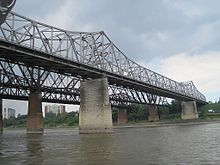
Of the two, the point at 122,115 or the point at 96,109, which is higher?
the point at 122,115

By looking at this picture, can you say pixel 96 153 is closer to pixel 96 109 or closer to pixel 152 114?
pixel 96 109

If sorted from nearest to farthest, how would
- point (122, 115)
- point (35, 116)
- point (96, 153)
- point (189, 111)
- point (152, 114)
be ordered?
point (96, 153) < point (35, 116) < point (152, 114) < point (189, 111) < point (122, 115)

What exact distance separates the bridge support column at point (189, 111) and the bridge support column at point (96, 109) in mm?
101445

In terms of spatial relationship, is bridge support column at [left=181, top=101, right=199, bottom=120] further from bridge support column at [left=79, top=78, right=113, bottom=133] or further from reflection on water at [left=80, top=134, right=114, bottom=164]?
reflection on water at [left=80, top=134, right=114, bottom=164]

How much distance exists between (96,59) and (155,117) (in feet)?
267

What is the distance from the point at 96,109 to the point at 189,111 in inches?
4308

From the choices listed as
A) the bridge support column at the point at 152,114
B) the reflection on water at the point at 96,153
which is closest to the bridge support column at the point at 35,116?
the reflection on water at the point at 96,153

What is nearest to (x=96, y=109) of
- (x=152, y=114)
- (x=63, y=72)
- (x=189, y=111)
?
(x=63, y=72)

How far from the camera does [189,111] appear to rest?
179125 mm

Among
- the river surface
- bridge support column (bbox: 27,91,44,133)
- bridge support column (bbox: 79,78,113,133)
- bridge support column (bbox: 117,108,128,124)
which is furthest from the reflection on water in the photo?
bridge support column (bbox: 117,108,128,124)

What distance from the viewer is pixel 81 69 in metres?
79.6

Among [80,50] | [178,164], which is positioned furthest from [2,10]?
[80,50]

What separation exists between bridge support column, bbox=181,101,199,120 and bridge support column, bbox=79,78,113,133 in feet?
333

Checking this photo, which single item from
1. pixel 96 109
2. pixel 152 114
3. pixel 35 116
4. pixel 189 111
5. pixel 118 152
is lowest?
pixel 118 152
